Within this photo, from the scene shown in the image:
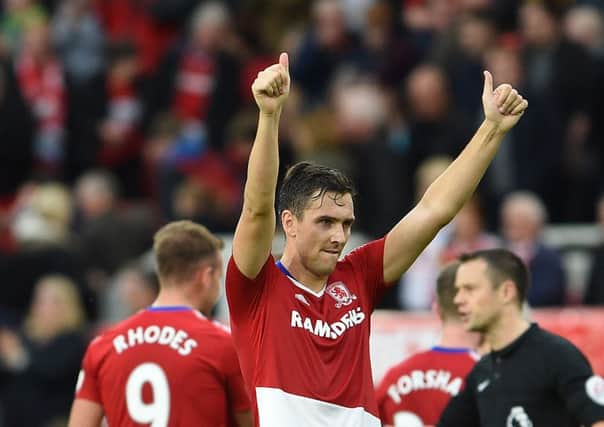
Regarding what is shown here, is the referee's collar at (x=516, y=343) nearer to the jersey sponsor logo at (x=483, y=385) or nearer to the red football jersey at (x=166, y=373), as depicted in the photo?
the jersey sponsor logo at (x=483, y=385)

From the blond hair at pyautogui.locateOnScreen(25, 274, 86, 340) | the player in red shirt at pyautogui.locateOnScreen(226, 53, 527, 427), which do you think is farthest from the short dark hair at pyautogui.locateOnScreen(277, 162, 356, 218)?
the blond hair at pyautogui.locateOnScreen(25, 274, 86, 340)

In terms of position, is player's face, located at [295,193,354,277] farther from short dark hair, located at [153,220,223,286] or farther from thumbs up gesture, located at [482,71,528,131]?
short dark hair, located at [153,220,223,286]

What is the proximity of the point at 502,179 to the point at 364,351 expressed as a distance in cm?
739

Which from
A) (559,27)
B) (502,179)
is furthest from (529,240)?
(559,27)

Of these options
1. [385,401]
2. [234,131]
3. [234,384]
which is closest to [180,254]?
[234,384]

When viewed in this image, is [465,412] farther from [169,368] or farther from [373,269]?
[169,368]

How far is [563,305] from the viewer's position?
12.7 metres

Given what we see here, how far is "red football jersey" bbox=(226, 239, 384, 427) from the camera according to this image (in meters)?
6.80

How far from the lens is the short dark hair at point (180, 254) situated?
837 cm

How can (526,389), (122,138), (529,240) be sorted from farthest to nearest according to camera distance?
(122,138)
(529,240)
(526,389)

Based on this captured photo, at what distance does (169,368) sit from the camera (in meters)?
8.08

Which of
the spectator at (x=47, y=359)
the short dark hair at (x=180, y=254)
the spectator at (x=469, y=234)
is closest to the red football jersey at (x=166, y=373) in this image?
the short dark hair at (x=180, y=254)

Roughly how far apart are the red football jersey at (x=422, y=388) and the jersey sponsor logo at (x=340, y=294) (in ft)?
5.55

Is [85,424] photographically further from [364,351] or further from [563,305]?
[563,305]
